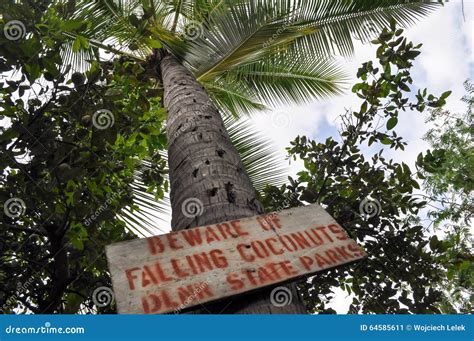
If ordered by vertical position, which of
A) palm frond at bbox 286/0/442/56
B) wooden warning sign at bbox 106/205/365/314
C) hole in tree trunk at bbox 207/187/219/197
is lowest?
wooden warning sign at bbox 106/205/365/314

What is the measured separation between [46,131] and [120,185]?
131 cm

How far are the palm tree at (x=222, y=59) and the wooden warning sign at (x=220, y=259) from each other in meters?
0.11

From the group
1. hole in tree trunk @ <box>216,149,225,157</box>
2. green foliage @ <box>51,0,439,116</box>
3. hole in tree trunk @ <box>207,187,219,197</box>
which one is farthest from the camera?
green foliage @ <box>51,0,439,116</box>

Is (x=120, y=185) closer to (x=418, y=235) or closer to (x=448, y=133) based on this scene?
(x=418, y=235)

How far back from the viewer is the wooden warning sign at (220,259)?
1574mm

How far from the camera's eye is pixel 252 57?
205 inches

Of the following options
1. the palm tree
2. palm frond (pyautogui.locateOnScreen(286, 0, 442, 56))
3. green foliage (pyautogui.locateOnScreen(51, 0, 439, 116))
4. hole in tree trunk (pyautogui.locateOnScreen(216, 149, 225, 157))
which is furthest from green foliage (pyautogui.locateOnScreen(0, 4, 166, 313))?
palm frond (pyautogui.locateOnScreen(286, 0, 442, 56))

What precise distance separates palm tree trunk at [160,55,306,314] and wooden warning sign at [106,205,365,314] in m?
0.09

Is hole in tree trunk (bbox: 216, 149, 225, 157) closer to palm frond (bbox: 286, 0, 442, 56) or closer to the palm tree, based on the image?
the palm tree

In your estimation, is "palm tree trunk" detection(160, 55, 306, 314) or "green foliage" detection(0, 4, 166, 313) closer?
"palm tree trunk" detection(160, 55, 306, 314)

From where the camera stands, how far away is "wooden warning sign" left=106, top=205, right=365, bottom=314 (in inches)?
62.0

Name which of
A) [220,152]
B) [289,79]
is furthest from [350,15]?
[220,152]

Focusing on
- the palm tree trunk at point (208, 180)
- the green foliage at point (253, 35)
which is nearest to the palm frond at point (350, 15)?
the green foliage at point (253, 35)

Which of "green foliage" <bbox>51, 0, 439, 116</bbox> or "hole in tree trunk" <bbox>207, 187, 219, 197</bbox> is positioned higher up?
"green foliage" <bbox>51, 0, 439, 116</bbox>
